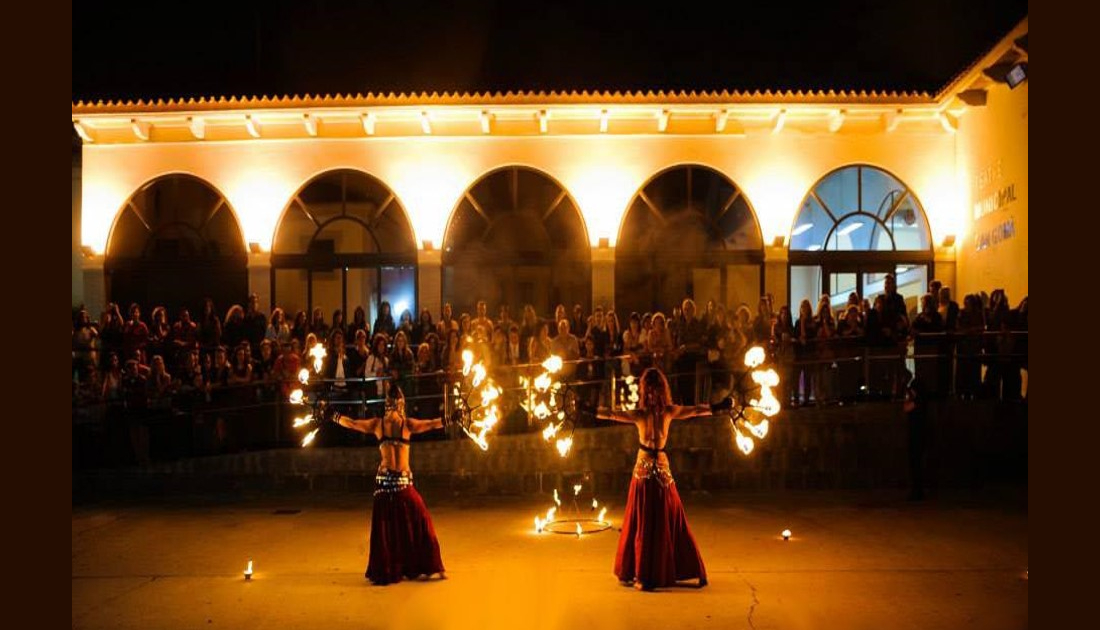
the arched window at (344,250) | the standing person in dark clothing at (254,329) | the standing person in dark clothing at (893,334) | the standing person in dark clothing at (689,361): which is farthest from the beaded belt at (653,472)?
the arched window at (344,250)

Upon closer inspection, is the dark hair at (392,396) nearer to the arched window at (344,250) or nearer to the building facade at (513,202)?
the building facade at (513,202)

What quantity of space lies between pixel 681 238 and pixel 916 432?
650cm

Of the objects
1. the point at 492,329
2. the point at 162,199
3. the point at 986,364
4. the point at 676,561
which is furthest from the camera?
the point at 162,199

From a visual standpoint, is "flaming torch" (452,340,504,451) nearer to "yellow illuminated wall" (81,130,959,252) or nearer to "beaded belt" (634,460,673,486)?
"beaded belt" (634,460,673,486)

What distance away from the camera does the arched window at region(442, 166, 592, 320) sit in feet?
61.0

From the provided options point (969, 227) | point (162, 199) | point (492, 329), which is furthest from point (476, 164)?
point (969, 227)

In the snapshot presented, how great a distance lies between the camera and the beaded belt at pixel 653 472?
9.16 metres

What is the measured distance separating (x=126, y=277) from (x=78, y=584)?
1073cm

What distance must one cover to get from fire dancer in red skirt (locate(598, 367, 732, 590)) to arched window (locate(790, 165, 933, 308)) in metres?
9.84

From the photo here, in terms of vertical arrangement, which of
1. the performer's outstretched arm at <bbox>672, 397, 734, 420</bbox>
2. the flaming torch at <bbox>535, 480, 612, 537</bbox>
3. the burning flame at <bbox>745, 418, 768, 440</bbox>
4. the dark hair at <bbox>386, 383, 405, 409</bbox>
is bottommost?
the flaming torch at <bbox>535, 480, 612, 537</bbox>

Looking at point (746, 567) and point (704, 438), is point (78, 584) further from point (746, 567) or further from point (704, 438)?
point (704, 438)

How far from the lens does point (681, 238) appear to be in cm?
1856

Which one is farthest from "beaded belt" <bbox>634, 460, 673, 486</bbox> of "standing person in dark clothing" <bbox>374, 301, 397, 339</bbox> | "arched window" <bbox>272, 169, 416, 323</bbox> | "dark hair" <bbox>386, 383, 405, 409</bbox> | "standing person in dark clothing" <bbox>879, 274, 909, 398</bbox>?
"arched window" <bbox>272, 169, 416, 323</bbox>

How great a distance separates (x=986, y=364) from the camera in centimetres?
1412
